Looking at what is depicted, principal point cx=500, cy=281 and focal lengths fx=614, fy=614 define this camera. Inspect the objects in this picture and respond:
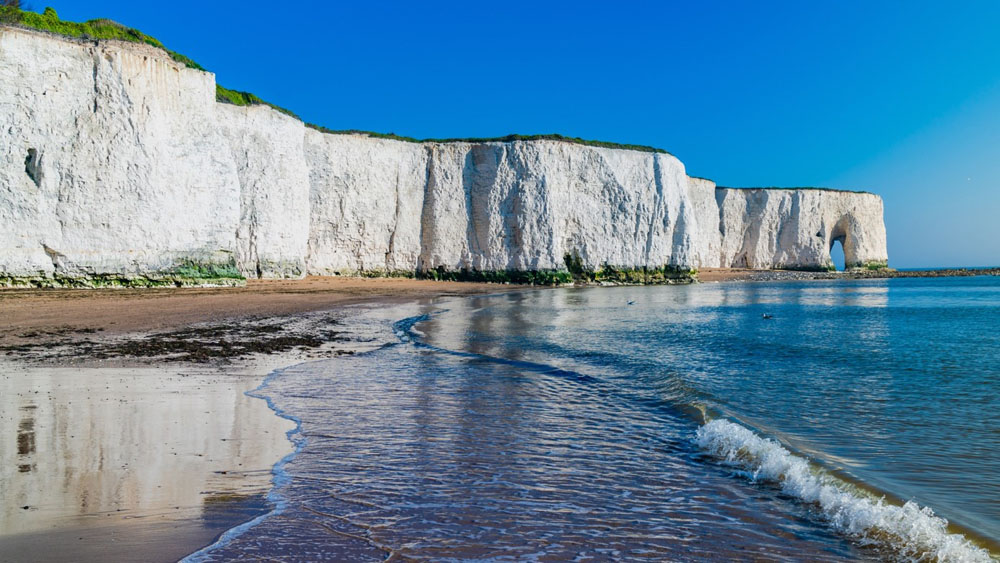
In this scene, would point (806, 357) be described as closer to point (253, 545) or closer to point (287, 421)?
point (287, 421)

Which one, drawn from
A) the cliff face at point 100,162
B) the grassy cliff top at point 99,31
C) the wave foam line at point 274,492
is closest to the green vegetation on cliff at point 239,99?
the grassy cliff top at point 99,31

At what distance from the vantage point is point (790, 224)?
58.2 meters

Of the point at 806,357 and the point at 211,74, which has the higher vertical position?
the point at 211,74

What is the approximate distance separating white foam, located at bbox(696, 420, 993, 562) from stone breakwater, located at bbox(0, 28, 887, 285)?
2111 centimetres

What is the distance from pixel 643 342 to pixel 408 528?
9.04m

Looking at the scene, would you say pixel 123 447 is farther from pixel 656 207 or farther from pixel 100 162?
pixel 656 207

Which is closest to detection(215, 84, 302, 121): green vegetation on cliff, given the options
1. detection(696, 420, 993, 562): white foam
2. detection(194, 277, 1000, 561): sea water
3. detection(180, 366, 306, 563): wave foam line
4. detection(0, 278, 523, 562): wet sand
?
detection(0, 278, 523, 562): wet sand

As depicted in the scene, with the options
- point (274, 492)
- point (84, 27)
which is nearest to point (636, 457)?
point (274, 492)

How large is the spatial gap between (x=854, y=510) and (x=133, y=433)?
4691mm

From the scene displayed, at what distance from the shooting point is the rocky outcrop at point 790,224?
57812 mm

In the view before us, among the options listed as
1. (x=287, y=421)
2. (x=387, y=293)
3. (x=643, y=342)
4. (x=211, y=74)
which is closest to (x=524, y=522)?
(x=287, y=421)

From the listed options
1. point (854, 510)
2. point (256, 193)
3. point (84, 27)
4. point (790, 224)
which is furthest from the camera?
point (790, 224)

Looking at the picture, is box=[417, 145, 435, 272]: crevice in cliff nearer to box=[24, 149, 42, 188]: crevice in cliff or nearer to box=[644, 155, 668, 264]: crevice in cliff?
→ box=[644, 155, 668, 264]: crevice in cliff

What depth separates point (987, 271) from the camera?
70.2 metres
